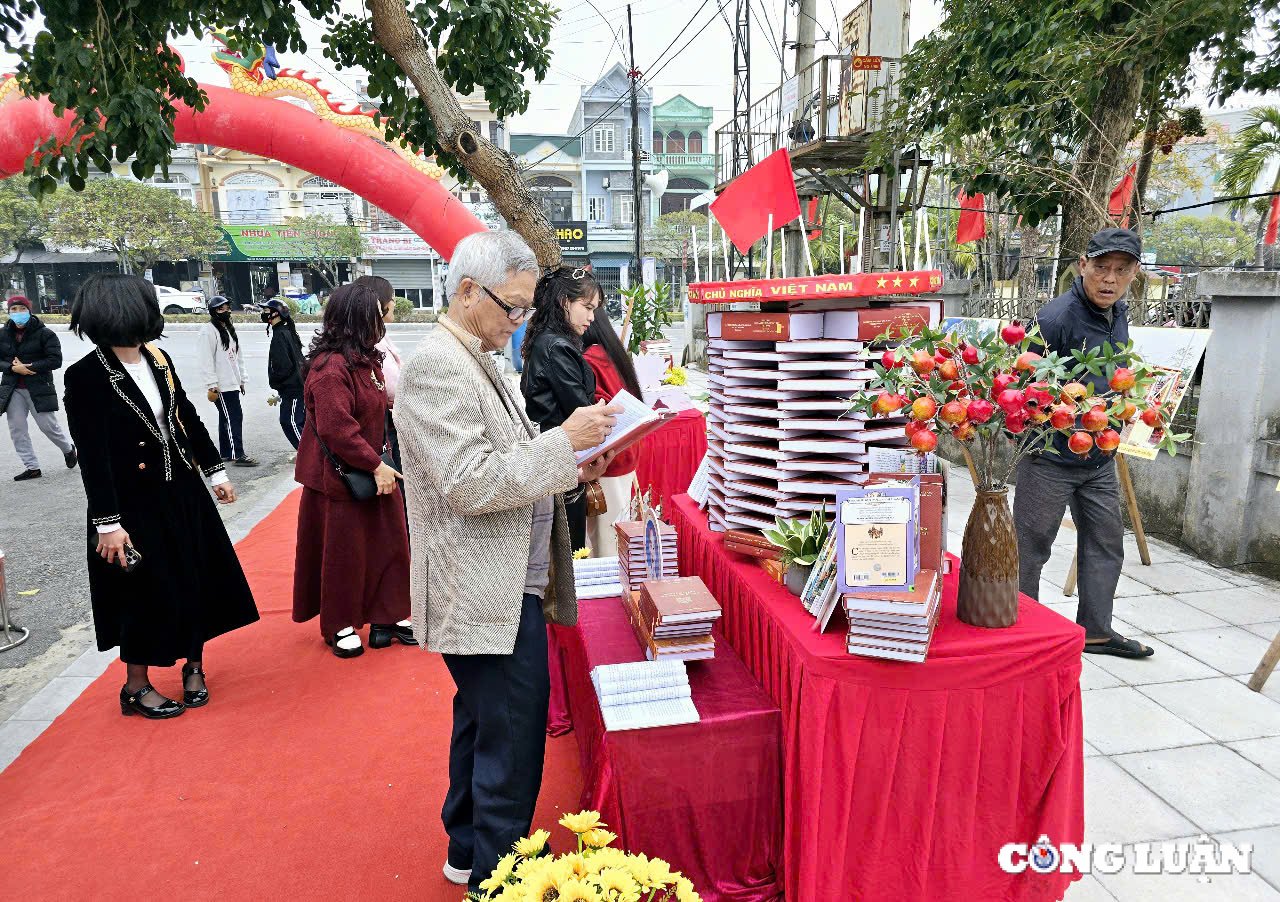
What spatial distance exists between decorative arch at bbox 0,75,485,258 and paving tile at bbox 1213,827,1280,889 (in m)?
7.36

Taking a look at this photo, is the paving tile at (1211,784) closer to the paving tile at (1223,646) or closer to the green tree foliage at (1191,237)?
the paving tile at (1223,646)

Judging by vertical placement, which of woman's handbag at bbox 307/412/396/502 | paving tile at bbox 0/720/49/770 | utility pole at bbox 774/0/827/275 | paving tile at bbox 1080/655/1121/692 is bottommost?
paving tile at bbox 0/720/49/770

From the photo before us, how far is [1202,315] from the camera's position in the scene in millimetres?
4605

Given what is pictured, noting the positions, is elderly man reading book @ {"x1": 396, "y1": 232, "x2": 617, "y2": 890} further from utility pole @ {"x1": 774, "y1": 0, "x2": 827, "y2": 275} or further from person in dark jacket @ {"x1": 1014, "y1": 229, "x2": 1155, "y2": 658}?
utility pole @ {"x1": 774, "y1": 0, "x2": 827, "y2": 275}

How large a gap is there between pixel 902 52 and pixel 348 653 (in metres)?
7.92

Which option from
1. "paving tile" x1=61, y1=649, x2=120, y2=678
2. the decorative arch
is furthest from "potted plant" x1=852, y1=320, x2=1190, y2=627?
the decorative arch

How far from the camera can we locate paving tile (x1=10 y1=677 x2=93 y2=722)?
3039 millimetres

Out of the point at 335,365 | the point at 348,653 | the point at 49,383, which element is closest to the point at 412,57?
the point at 335,365

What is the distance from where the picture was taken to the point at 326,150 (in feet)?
26.2

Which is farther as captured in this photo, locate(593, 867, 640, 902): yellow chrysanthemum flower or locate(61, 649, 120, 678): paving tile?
locate(61, 649, 120, 678): paving tile

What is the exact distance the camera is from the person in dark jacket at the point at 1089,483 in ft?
9.21

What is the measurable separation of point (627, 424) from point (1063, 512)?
220cm

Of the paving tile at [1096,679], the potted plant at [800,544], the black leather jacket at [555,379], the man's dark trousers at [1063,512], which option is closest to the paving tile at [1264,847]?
the paving tile at [1096,679]

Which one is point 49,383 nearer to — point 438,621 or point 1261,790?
point 438,621
